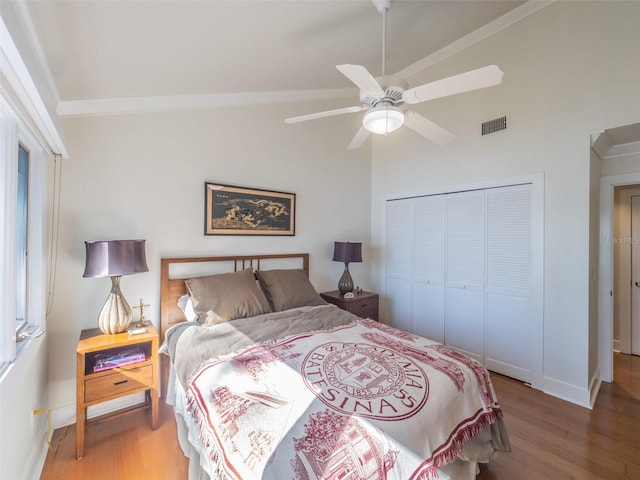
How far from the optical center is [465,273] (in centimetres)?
326

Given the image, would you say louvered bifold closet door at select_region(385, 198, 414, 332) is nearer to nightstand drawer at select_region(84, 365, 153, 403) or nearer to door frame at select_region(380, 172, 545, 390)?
door frame at select_region(380, 172, 545, 390)

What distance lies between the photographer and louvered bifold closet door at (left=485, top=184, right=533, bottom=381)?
2809 millimetres

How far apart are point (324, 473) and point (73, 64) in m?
2.60

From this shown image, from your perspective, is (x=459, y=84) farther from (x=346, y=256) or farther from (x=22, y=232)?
(x=22, y=232)

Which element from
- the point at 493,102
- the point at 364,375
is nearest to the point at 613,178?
the point at 493,102

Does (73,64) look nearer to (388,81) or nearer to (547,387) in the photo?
(388,81)

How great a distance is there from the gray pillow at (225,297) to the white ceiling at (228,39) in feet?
5.38

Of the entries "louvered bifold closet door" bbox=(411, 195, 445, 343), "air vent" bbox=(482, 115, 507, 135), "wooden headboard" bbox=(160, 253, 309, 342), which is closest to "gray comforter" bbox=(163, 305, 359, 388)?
"wooden headboard" bbox=(160, 253, 309, 342)

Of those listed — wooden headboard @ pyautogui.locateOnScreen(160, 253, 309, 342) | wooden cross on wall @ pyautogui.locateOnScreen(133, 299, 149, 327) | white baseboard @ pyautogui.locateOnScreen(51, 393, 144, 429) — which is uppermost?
wooden headboard @ pyautogui.locateOnScreen(160, 253, 309, 342)

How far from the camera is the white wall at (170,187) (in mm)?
2188

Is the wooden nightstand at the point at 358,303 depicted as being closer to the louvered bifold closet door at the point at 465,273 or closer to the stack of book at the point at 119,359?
the louvered bifold closet door at the point at 465,273

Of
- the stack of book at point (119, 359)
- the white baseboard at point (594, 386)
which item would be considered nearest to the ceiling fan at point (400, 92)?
the stack of book at point (119, 359)

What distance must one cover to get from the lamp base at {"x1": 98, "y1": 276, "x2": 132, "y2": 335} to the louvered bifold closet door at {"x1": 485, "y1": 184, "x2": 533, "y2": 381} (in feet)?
11.1

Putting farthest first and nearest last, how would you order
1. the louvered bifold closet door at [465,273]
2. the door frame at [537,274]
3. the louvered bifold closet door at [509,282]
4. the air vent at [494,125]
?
the louvered bifold closet door at [465,273], the air vent at [494,125], the louvered bifold closet door at [509,282], the door frame at [537,274]
